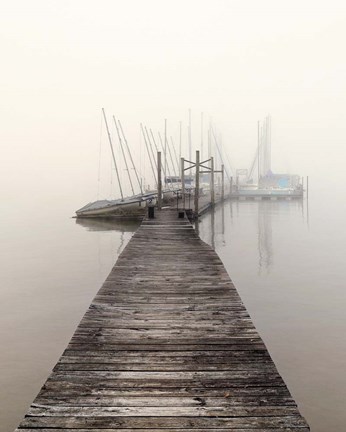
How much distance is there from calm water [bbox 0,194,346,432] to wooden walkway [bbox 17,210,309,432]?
2080mm

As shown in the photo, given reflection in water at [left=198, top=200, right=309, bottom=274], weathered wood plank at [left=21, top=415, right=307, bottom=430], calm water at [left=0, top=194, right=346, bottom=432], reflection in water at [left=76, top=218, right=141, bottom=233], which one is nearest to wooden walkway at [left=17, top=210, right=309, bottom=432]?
weathered wood plank at [left=21, top=415, right=307, bottom=430]

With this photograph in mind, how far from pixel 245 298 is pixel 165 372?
10.1 metres

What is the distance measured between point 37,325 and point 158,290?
15.4ft

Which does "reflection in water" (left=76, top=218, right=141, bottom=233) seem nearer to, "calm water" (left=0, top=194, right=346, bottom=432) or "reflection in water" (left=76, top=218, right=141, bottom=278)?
"reflection in water" (left=76, top=218, right=141, bottom=278)

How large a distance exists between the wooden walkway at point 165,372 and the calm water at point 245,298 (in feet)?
6.82

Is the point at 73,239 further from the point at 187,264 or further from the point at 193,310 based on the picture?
the point at 193,310

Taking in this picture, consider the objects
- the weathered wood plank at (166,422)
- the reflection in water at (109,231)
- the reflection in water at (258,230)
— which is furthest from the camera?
the reflection in water at (109,231)

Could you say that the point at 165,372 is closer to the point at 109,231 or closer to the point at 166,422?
the point at 166,422

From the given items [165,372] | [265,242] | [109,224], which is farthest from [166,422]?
[109,224]

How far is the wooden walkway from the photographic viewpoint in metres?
4.49

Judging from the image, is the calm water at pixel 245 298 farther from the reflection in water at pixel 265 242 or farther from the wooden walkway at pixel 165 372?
the wooden walkway at pixel 165 372

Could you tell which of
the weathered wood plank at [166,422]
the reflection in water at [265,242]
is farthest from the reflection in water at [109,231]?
the weathered wood plank at [166,422]

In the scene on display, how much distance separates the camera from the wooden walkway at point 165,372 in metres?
4.49

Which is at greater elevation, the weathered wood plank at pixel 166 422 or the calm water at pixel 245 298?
the weathered wood plank at pixel 166 422
